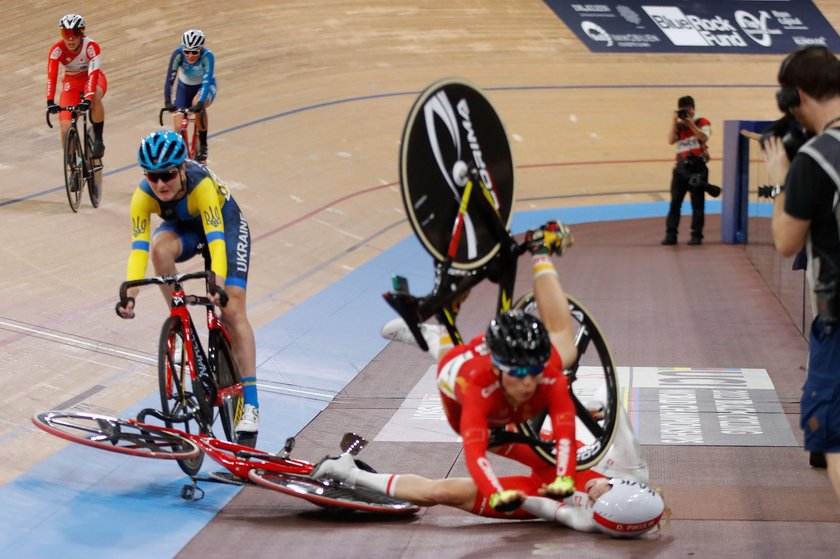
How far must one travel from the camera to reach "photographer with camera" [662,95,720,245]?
9.64 metres

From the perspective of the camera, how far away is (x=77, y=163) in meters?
8.09

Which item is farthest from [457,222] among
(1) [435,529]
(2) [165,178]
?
(2) [165,178]

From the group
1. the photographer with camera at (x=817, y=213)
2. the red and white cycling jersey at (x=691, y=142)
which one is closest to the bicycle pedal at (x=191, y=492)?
the photographer with camera at (x=817, y=213)

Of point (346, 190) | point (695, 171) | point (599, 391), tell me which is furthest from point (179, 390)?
point (695, 171)

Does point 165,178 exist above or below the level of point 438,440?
above

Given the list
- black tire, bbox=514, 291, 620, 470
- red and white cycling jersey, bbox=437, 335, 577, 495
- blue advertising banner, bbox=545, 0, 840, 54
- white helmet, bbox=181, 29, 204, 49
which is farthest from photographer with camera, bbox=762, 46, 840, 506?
blue advertising banner, bbox=545, 0, 840, 54

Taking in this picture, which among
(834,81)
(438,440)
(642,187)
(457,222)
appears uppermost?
(834,81)

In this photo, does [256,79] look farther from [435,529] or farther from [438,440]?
[435,529]

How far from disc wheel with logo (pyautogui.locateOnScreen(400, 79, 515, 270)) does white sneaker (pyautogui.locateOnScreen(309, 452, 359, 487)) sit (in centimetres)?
83

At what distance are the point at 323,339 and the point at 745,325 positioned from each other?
2493mm

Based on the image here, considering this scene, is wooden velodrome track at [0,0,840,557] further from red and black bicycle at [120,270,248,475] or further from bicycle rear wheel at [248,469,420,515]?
red and black bicycle at [120,270,248,475]

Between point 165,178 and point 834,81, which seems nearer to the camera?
point 834,81

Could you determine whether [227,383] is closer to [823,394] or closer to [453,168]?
[453,168]

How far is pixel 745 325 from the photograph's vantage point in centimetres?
671
